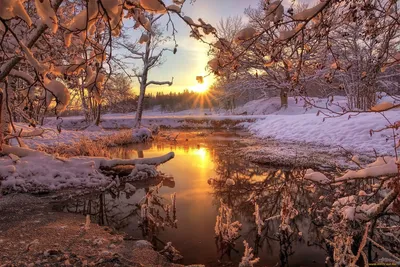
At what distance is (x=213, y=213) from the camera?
607 centimetres

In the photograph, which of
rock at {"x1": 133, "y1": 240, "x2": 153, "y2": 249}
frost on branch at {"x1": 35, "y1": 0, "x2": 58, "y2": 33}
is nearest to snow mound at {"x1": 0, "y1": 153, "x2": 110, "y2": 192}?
rock at {"x1": 133, "y1": 240, "x2": 153, "y2": 249}

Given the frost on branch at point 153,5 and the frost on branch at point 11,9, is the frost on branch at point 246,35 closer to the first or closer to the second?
the frost on branch at point 153,5

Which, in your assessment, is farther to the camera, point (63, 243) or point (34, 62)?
point (63, 243)

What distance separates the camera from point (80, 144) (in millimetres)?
11414

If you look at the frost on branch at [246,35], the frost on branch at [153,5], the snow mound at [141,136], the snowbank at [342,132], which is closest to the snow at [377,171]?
the frost on branch at [246,35]

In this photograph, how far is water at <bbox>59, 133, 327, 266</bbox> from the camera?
4367 millimetres

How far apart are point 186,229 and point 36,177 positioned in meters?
4.16

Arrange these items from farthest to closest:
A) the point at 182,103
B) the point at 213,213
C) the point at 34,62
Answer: the point at 182,103 < the point at 213,213 < the point at 34,62

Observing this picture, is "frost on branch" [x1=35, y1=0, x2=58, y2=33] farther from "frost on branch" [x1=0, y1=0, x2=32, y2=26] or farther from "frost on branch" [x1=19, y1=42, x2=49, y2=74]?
"frost on branch" [x1=19, y1=42, x2=49, y2=74]

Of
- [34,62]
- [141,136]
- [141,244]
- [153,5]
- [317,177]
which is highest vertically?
[153,5]

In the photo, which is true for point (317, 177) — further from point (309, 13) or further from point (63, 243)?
point (63, 243)

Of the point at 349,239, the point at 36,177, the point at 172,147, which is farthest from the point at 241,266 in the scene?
the point at 172,147

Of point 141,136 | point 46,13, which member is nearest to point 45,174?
point 46,13

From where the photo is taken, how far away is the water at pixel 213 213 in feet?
14.3
